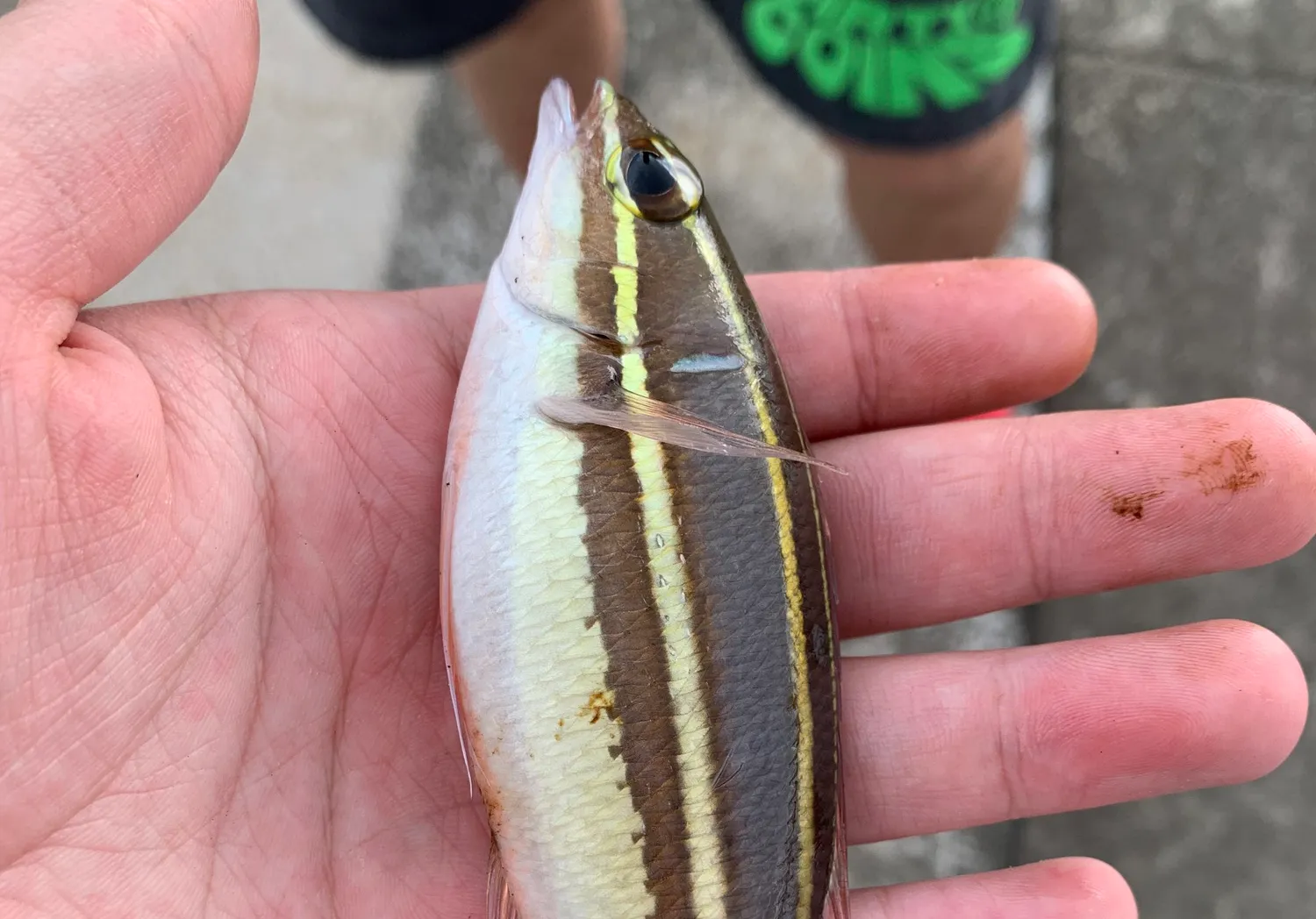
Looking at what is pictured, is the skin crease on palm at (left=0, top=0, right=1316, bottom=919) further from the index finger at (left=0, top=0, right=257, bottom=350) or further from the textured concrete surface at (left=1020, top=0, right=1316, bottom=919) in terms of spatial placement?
the textured concrete surface at (left=1020, top=0, right=1316, bottom=919)

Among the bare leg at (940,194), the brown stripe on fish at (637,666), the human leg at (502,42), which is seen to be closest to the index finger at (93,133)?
the brown stripe on fish at (637,666)

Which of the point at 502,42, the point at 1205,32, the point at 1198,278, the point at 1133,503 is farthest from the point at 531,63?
the point at 1205,32

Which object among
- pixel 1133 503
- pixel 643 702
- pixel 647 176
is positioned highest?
pixel 647 176

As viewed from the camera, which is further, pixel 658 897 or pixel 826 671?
pixel 826 671

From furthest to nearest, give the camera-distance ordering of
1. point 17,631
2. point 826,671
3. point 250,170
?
point 250,170
point 826,671
point 17,631

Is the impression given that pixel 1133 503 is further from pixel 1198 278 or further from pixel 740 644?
pixel 1198 278

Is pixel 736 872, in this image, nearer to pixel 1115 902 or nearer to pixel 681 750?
pixel 681 750

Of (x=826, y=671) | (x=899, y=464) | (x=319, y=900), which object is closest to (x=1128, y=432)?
(x=899, y=464)
